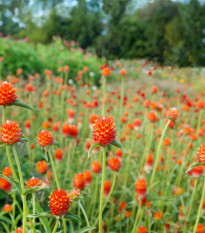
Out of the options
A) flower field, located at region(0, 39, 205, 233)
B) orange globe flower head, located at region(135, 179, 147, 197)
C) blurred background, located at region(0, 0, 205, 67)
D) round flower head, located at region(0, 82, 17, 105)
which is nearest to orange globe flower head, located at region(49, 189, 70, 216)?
flower field, located at region(0, 39, 205, 233)

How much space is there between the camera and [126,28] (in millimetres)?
13992

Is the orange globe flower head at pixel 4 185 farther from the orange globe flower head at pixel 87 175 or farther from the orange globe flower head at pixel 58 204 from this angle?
the orange globe flower head at pixel 58 204

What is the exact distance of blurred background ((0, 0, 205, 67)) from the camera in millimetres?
10305

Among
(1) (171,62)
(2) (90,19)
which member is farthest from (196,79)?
(2) (90,19)

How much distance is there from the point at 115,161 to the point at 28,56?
559 cm

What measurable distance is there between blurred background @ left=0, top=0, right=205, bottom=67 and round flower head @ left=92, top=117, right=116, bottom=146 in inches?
292

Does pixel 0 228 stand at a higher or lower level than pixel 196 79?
lower

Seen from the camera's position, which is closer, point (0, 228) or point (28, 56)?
point (0, 228)

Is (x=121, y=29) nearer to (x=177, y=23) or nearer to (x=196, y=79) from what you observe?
(x=177, y=23)

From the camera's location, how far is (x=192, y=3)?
11.0 metres

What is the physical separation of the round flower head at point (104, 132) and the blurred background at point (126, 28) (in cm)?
741

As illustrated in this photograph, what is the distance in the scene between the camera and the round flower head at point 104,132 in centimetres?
92

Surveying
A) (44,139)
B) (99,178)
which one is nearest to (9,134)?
(44,139)

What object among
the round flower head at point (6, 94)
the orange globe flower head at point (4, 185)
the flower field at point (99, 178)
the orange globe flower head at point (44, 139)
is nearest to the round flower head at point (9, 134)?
the flower field at point (99, 178)
